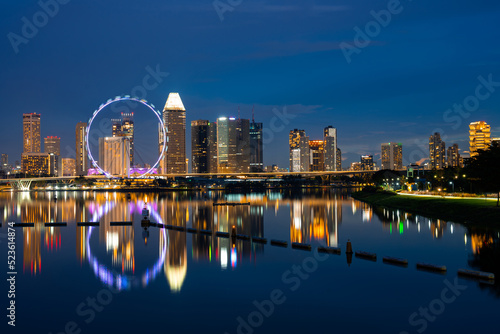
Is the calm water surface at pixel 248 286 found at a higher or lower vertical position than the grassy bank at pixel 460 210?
lower

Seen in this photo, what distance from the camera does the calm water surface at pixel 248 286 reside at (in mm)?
20141

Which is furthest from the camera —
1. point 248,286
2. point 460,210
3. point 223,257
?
point 460,210

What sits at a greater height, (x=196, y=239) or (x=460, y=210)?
(x=460, y=210)

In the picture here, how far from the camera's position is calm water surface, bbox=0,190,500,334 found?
20.1 meters

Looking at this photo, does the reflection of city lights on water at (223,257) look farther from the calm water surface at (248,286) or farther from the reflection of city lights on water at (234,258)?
the reflection of city lights on water at (234,258)

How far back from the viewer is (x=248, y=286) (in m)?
26.1

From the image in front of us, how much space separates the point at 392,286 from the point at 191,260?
13955 mm

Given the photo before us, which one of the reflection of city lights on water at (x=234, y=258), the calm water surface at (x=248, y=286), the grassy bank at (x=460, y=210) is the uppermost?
the grassy bank at (x=460, y=210)

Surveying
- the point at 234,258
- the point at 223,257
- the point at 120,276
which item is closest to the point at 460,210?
the point at 234,258

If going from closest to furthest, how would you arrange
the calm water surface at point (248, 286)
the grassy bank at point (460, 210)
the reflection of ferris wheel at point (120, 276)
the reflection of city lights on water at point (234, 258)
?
the calm water surface at point (248, 286)
the reflection of ferris wheel at point (120, 276)
the reflection of city lights on water at point (234, 258)
the grassy bank at point (460, 210)

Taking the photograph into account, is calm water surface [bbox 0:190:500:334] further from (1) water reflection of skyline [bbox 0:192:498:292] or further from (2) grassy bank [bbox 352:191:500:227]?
(2) grassy bank [bbox 352:191:500:227]

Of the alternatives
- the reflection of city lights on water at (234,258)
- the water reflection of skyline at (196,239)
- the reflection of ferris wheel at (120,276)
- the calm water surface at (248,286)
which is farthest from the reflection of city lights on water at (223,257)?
the reflection of ferris wheel at (120,276)

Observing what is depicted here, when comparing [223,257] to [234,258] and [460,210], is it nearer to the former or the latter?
[234,258]

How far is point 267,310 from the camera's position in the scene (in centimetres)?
2184
